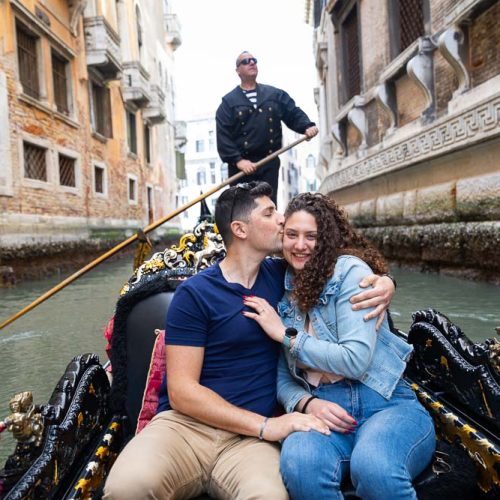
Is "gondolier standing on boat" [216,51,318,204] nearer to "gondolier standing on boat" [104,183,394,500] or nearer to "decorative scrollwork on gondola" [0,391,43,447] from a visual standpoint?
"gondolier standing on boat" [104,183,394,500]

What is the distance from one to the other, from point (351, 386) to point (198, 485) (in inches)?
15.8

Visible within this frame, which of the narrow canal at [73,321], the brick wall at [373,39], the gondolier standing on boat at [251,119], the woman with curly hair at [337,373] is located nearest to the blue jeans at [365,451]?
the woman with curly hair at [337,373]

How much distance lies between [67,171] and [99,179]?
6.60ft

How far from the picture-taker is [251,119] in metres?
2.77

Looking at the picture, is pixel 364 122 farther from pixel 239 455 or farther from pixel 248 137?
pixel 239 455

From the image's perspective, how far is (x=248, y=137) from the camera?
2.83m

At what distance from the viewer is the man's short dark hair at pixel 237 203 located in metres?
1.33

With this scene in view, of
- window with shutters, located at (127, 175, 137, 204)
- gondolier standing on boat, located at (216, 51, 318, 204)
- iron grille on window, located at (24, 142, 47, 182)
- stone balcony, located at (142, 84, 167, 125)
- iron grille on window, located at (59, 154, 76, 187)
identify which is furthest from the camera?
stone balcony, located at (142, 84, 167, 125)

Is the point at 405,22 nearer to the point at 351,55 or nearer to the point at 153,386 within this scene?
the point at 351,55

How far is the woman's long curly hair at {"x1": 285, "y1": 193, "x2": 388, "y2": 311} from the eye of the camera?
1.24 m

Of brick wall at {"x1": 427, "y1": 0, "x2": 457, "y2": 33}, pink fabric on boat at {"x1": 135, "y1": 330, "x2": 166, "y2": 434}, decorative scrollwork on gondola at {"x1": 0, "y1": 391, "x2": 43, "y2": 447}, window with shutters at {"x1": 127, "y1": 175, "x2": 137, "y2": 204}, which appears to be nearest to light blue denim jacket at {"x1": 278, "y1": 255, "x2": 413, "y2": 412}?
pink fabric on boat at {"x1": 135, "y1": 330, "x2": 166, "y2": 434}

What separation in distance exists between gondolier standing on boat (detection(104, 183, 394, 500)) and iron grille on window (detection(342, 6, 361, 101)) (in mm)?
8094

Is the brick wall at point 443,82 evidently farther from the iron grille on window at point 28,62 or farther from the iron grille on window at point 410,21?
the iron grille on window at point 28,62

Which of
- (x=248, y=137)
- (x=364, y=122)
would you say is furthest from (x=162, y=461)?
(x=364, y=122)
